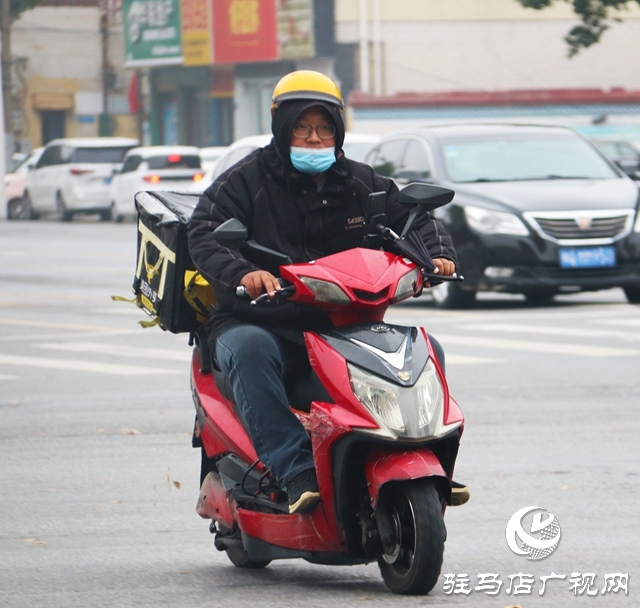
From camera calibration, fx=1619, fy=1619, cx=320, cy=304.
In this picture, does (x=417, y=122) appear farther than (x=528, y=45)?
No

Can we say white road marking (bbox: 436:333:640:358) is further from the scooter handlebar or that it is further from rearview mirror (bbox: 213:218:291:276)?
the scooter handlebar

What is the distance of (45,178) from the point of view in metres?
38.7

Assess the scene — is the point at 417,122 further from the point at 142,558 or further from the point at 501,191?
the point at 142,558

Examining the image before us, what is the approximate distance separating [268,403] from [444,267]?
74cm

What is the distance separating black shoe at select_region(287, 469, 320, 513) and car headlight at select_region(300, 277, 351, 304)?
0.56 meters

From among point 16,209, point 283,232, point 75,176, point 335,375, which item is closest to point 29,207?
point 16,209

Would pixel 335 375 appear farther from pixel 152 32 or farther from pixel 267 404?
pixel 152 32

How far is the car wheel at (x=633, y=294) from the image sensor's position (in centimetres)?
1552

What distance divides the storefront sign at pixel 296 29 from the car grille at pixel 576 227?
29622 millimetres

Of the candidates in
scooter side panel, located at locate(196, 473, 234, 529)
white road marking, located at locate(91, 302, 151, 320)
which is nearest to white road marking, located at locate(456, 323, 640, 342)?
white road marking, located at locate(91, 302, 151, 320)

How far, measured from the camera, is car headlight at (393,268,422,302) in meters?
4.94

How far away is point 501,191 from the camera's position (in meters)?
15.4

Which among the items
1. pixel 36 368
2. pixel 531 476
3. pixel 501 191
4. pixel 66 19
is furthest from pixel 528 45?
pixel 531 476

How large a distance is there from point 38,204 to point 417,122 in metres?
9.54
